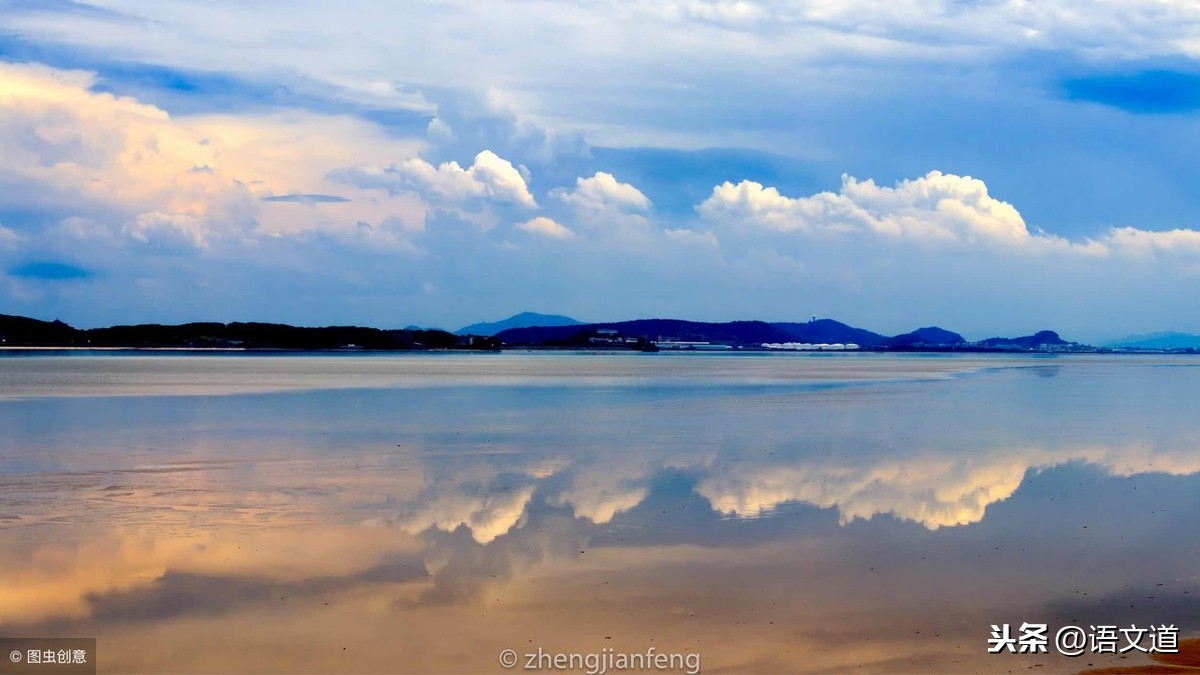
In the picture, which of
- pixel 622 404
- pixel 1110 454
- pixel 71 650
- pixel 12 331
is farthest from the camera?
pixel 12 331

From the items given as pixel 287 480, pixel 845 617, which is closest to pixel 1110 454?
pixel 845 617

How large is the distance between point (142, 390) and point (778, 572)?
44563mm

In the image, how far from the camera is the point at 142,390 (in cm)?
4925

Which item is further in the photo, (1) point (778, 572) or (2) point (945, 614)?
(1) point (778, 572)

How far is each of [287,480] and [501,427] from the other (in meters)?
11.6

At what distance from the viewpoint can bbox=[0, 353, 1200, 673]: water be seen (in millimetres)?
9203

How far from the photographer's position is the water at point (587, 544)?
920cm

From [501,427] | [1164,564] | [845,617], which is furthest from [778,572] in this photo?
[501,427]

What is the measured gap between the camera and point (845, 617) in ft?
32.1

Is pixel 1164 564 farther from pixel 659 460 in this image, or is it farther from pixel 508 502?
pixel 659 460

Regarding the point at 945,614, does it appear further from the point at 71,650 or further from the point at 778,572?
the point at 71,650

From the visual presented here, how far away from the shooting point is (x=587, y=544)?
12953 mm

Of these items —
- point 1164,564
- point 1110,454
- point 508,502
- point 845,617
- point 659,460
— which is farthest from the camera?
point 1110,454

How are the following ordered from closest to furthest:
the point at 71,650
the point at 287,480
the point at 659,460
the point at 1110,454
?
1. the point at 71,650
2. the point at 287,480
3. the point at 659,460
4. the point at 1110,454
